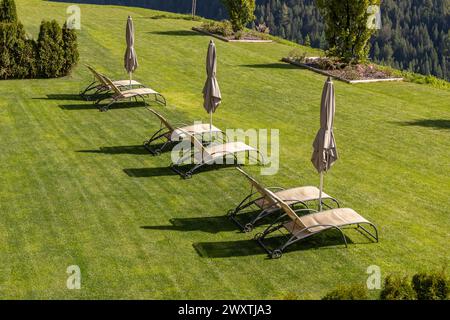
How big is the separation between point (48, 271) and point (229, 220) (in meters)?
4.22

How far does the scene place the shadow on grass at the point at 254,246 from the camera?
484 inches

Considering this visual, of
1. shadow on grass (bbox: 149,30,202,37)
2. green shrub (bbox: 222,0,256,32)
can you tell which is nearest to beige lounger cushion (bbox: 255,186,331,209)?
green shrub (bbox: 222,0,256,32)

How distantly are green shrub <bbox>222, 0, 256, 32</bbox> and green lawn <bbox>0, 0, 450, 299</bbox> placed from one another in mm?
9992

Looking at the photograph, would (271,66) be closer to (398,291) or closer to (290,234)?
(290,234)

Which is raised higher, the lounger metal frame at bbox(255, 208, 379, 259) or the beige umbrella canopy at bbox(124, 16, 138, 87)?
the beige umbrella canopy at bbox(124, 16, 138, 87)

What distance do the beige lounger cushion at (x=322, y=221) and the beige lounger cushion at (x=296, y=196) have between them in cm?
87

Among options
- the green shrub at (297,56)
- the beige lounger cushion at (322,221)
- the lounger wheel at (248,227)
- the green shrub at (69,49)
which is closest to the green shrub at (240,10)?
the green shrub at (297,56)

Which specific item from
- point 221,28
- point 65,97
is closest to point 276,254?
point 65,97

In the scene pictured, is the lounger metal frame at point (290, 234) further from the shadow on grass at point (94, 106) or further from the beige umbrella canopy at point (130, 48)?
the beige umbrella canopy at point (130, 48)

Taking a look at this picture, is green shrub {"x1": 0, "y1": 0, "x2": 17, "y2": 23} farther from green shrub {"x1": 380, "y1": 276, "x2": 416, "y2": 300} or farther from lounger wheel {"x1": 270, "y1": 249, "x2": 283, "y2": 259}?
green shrub {"x1": 380, "y1": 276, "x2": 416, "y2": 300}

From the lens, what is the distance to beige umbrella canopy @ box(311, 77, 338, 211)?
500 inches

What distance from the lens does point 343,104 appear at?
2481 cm

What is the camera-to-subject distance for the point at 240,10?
122ft
